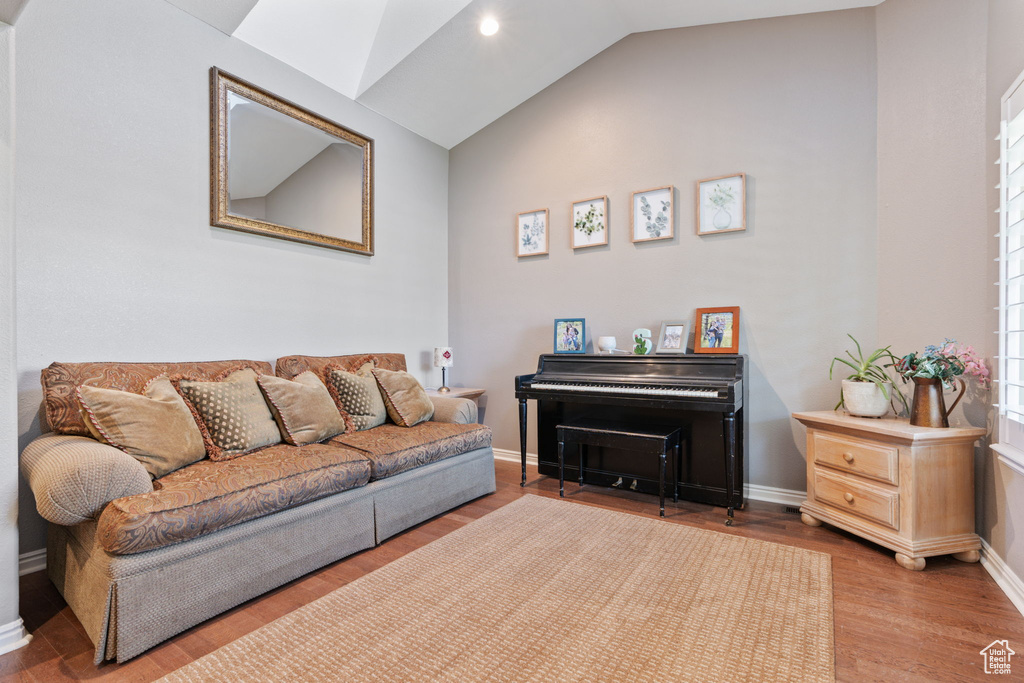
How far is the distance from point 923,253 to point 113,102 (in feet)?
13.9

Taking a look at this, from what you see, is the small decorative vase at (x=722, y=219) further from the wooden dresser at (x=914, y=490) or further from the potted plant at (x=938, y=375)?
the wooden dresser at (x=914, y=490)

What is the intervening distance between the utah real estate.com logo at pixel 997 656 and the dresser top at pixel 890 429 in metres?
0.81

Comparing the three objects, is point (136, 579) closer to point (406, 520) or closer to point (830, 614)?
point (406, 520)

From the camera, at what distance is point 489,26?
3.27 meters

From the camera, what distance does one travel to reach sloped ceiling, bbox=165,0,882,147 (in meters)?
2.96

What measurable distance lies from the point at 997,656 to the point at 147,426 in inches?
125

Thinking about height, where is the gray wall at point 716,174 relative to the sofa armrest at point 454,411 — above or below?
above

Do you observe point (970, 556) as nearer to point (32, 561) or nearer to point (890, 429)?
point (890, 429)

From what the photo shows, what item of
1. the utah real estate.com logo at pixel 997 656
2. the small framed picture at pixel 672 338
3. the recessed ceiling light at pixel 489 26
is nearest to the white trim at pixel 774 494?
the small framed picture at pixel 672 338

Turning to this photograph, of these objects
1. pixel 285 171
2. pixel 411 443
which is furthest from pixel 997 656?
pixel 285 171

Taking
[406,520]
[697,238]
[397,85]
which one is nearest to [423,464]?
[406,520]

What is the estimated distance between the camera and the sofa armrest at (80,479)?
158 cm

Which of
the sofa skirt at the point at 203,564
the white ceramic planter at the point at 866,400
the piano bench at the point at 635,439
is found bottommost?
the sofa skirt at the point at 203,564

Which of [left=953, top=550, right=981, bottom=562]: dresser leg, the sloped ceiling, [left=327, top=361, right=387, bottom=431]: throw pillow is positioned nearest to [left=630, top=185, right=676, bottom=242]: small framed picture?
the sloped ceiling
